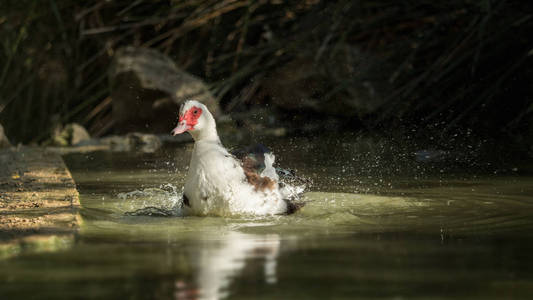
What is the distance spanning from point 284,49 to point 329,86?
101 cm

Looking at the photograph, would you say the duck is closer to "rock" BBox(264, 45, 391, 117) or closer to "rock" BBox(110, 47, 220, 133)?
"rock" BBox(264, 45, 391, 117)

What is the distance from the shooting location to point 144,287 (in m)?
2.75

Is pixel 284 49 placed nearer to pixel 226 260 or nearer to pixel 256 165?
pixel 256 165

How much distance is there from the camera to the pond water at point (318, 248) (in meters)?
2.72

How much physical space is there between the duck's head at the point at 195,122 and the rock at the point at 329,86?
16.1ft

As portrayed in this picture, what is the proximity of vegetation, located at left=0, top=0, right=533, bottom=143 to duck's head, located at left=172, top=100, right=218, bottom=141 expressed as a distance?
272cm

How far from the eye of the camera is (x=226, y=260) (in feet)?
10.5

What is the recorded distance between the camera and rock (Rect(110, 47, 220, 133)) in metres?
10.7

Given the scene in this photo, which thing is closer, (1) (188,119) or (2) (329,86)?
(1) (188,119)

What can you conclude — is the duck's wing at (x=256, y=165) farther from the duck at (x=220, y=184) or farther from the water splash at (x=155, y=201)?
the water splash at (x=155, y=201)

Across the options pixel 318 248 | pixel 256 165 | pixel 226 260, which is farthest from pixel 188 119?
pixel 226 260

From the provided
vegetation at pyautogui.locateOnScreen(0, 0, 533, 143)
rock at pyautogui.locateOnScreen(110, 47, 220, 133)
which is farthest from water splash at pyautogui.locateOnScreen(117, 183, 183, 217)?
rock at pyautogui.locateOnScreen(110, 47, 220, 133)

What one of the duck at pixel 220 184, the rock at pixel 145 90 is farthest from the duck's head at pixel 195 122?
the rock at pixel 145 90

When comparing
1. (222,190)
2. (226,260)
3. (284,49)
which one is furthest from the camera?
(284,49)
